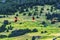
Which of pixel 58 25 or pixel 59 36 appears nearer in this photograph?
pixel 59 36

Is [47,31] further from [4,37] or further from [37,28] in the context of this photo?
[4,37]

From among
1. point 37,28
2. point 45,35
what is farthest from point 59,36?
point 37,28

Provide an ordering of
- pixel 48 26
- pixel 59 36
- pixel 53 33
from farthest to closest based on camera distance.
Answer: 1. pixel 48 26
2. pixel 53 33
3. pixel 59 36

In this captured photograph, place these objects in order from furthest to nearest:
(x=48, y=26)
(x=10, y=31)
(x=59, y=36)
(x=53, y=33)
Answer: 1. (x=48, y=26)
2. (x=10, y=31)
3. (x=53, y=33)
4. (x=59, y=36)

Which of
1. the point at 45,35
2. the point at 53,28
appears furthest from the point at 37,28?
the point at 45,35

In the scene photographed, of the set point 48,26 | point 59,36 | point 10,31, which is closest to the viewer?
point 59,36

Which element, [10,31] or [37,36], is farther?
[10,31]

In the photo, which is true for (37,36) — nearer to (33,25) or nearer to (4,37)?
(4,37)

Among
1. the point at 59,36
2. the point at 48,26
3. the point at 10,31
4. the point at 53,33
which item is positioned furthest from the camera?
the point at 48,26
